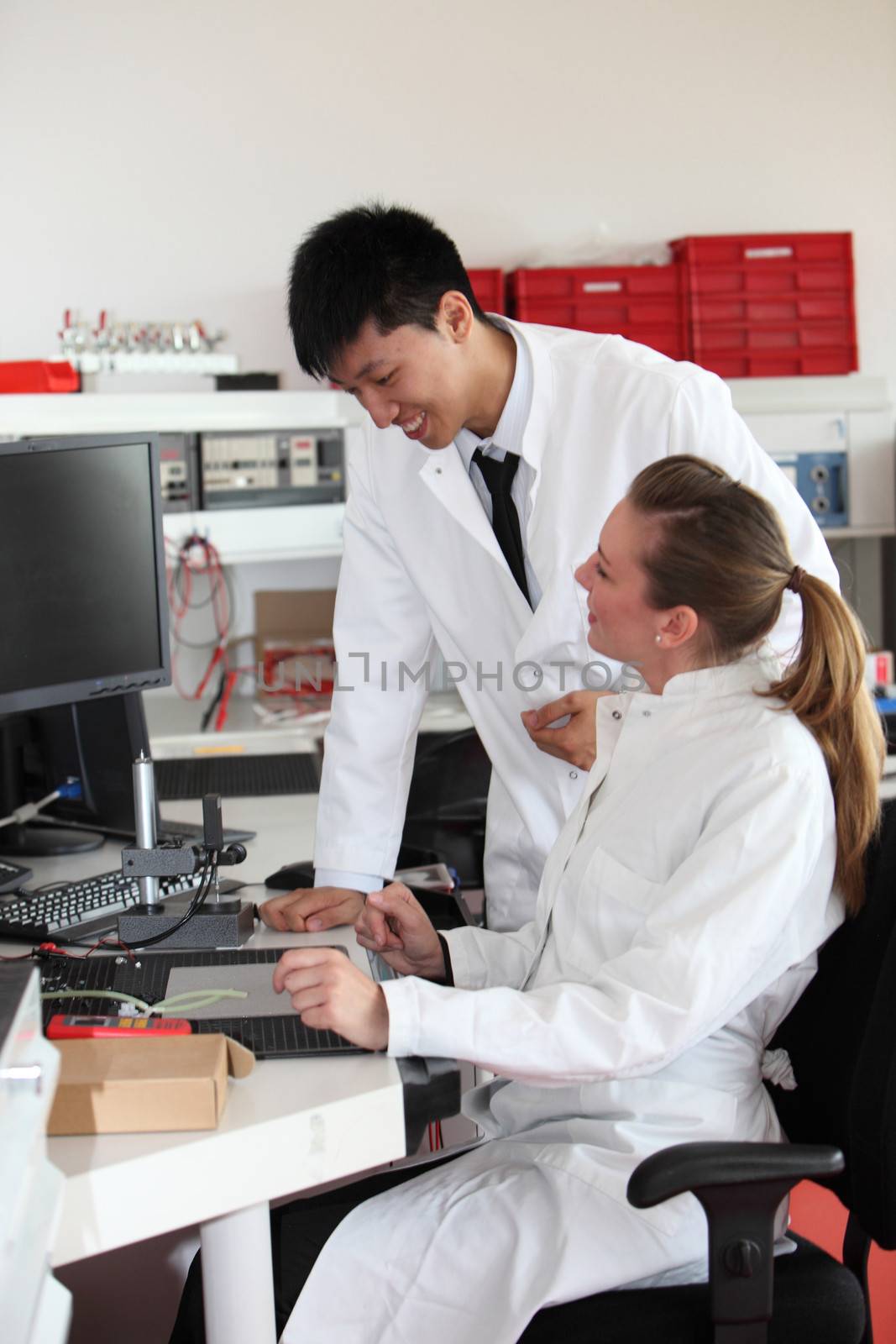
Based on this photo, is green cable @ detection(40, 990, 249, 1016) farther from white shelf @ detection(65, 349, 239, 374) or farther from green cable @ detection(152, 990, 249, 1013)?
white shelf @ detection(65, 349, 239, 374)

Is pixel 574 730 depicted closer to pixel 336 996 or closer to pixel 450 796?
pixel 336 996

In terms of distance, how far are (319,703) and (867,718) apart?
1893mm

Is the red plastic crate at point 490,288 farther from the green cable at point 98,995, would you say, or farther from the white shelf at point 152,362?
the green cable at point 98,995

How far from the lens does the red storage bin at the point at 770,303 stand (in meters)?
3.15

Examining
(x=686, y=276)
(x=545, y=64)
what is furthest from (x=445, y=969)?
(x=545, y=64)

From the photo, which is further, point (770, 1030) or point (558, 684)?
point (558, 684)

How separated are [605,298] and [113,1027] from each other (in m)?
2.46

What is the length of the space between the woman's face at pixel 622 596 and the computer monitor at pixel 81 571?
0.69 meters

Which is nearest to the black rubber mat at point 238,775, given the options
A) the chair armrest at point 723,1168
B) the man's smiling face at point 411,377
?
the man's smiling face at point 411,377

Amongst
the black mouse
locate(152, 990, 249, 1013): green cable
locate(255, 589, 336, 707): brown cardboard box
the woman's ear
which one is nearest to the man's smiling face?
the woman's ear

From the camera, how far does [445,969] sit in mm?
1330

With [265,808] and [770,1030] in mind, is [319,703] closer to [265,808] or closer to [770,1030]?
[265,808]

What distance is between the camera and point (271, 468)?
9.51 ft

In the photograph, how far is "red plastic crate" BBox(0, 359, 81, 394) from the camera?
2.77 m
